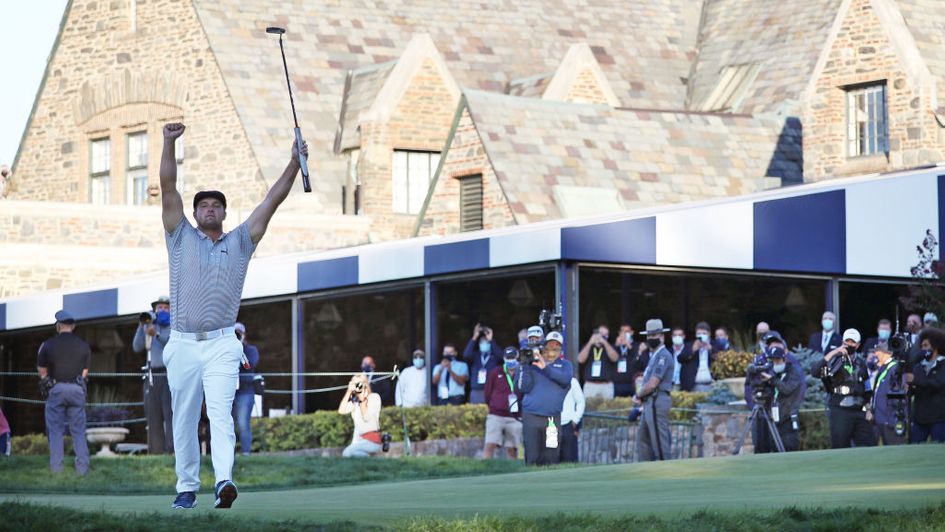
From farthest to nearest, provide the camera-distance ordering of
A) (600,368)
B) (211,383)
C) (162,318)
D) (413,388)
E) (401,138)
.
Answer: (401,138) < (413,388) < (600,368) < (162,318) < (211,383)

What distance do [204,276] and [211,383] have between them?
0.64 metres

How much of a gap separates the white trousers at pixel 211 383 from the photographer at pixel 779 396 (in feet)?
34.1

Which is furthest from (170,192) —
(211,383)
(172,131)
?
(211,383)

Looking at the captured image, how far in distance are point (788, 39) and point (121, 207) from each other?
1472 centimetres

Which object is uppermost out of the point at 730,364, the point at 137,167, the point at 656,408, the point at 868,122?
the point at 868,122

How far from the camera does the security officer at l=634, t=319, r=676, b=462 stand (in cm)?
2203

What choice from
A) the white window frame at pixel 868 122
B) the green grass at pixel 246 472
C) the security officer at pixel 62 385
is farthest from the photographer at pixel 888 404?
the white window frame at pixel 868 122

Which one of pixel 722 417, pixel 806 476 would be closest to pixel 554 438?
pixel 722 417

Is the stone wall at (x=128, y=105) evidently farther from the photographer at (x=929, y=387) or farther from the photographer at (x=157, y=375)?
the photographer at (x=929, y=387)

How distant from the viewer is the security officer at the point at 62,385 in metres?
21.1

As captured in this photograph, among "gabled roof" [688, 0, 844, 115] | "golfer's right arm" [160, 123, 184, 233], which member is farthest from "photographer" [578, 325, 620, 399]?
"gabled roof" [688, 0, 844, 115]

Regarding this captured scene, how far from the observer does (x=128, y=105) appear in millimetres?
46312

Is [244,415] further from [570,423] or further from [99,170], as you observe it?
[99,170]

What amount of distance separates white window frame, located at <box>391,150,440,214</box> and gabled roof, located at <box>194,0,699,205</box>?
1.21 meters
